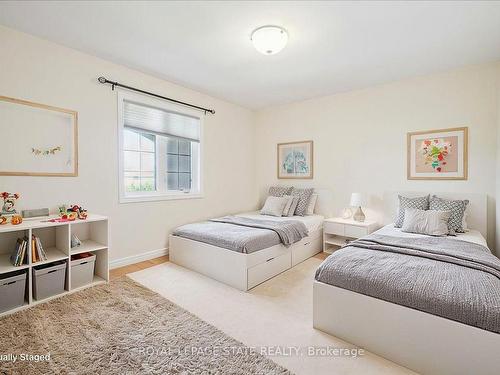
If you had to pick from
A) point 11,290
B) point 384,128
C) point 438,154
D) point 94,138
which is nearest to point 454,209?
point 438,154

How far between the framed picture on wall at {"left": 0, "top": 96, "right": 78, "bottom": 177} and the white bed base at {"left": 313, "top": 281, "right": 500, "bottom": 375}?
276cm

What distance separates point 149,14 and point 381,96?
3.14 meters

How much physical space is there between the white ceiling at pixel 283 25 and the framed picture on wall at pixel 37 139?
2.38ft

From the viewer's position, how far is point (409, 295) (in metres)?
1.52

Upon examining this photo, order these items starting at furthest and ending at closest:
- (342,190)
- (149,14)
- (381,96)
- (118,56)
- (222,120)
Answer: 1. (222,120)
2. (342,190)
3. (381,96)
4. (118,56)
5. (149,14)

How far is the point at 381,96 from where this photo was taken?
11.9 ft

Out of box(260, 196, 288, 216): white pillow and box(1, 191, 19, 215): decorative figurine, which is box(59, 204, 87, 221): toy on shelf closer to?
box(1, 191, 19, 215): decorative figurine

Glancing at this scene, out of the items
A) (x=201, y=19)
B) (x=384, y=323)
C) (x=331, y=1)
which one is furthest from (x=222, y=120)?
(x=384, y=323)

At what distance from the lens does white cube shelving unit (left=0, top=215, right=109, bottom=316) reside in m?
2.11

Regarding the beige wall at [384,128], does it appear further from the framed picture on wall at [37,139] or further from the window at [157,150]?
the framed picture on wall at [37,139]

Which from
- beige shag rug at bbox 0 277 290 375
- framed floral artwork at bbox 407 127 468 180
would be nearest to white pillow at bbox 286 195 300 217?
framed floral artwork at bbox 407 127 468 180

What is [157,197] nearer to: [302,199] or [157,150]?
[157,150]

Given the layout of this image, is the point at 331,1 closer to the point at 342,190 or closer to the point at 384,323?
the point at 384,323

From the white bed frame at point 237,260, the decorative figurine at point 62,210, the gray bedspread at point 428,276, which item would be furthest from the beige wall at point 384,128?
the decorative figurine at point 62,210
